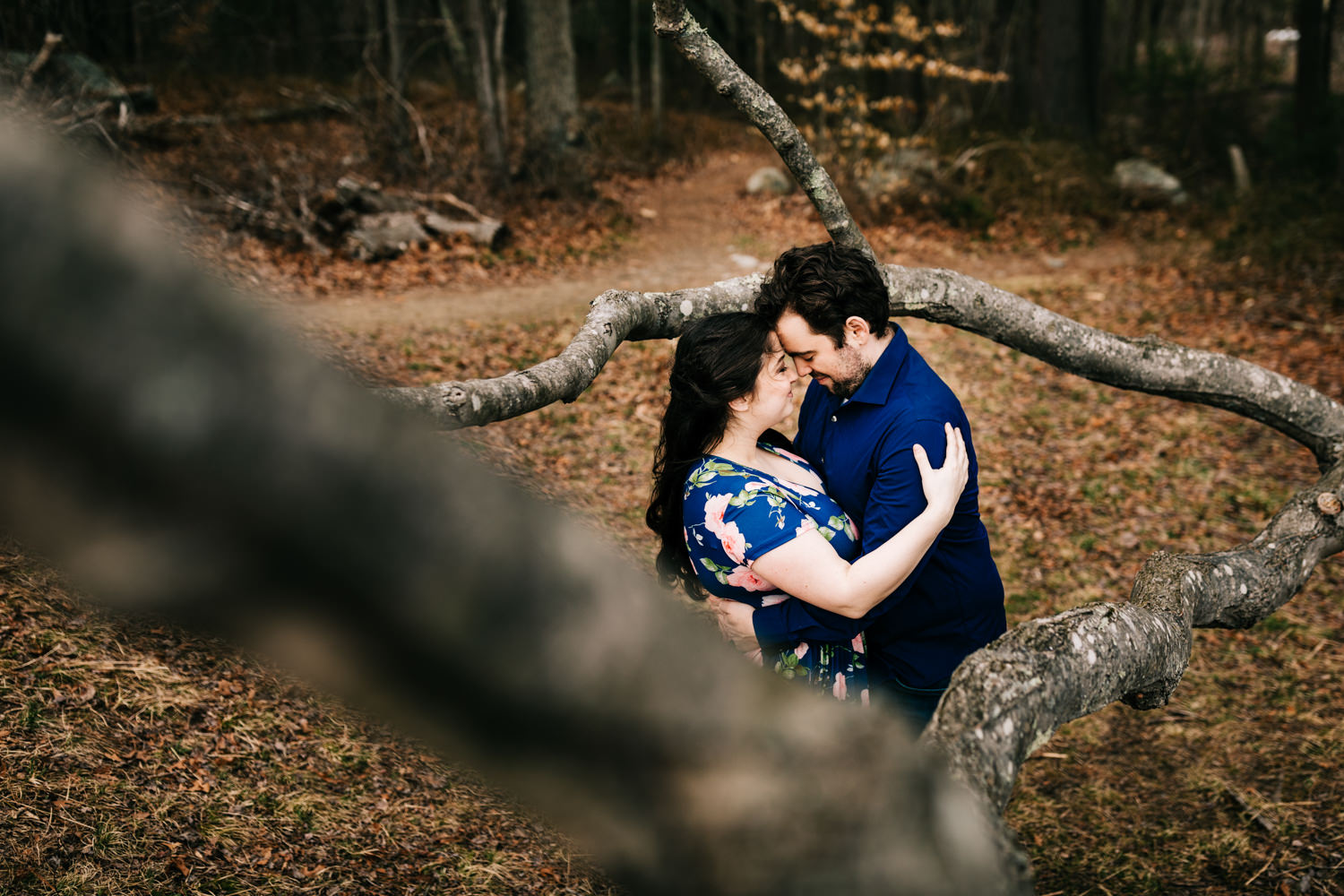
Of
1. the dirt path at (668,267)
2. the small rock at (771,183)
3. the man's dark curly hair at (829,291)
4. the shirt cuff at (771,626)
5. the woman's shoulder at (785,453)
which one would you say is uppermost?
the man's dark curly hair at (829,291)

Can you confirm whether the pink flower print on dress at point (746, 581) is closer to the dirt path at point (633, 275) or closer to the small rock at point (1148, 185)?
the dirt path at point (633, 275)

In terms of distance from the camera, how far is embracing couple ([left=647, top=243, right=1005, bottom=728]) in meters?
2.46

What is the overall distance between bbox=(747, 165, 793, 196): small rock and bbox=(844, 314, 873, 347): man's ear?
521 inches

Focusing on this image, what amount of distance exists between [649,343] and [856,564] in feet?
24.8

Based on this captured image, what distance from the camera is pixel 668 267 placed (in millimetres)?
11938

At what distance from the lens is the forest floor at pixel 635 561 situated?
9.39 feet

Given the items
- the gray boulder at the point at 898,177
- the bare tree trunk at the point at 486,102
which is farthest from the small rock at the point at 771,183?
the bare tree trunk at the point at 486,102

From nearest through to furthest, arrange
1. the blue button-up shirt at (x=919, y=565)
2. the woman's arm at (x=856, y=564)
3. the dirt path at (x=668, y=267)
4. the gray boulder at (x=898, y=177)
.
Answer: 1. the woman's arm at (x=856, y=564)
2. the blue button-up shirt at (x=919, y=565)
3. the dirt path at (x=668, y=267)
4. the gray boulder at (x=898, y=177)

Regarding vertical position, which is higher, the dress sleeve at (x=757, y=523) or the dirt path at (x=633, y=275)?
the dress sleeve at (x=757, y=523)

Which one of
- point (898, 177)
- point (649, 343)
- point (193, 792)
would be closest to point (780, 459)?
point (193, 792)

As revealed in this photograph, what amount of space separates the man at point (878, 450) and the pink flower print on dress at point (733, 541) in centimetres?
25

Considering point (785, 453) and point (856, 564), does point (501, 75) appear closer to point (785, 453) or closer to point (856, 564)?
point (785, 453)

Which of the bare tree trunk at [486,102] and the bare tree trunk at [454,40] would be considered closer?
the bare tree trunk at [486,102]

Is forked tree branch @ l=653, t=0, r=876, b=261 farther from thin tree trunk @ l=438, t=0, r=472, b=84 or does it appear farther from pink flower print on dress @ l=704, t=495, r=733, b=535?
thin tree trunk @ l=438, t=0, r=472, b=84
